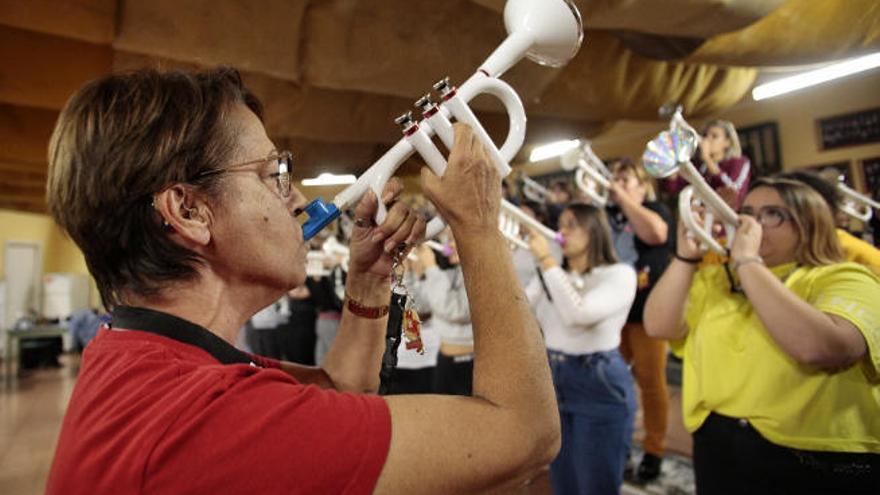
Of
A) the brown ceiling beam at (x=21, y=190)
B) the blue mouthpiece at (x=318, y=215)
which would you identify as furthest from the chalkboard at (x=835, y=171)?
the brown ceiling beam at (x=21, y=190)

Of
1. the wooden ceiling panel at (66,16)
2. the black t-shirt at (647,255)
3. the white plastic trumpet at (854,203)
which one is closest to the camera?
the white plastic trumpet at (854,203)

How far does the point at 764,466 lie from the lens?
1.41 m

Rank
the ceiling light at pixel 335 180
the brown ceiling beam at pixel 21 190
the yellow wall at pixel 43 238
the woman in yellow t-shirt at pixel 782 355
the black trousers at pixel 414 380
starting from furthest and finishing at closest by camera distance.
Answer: the yellow wall at pixel 43 238 < the brown ceiling beam at pixel 21 190 < the black trousers at pixel 414 380 < the woman in yellow t-shirt at pixel 782 355 < the ceiling light at pixel 335 180

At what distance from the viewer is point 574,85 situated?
2787 mm

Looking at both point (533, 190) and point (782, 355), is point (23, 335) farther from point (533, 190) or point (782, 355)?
point (782, 355)

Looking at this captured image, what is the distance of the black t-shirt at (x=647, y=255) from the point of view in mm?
2818

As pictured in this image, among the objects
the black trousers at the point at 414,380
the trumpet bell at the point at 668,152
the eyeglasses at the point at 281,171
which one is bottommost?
the black trousers at the point at 414,380

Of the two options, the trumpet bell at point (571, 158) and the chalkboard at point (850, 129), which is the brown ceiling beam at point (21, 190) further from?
the chalkboard at point (850, 129)

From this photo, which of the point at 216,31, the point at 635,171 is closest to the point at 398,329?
the point at 216,31

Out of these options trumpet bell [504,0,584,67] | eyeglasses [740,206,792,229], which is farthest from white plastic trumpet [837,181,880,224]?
trumpet bell [504,0,584,67]

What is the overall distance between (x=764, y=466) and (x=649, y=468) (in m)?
1.58

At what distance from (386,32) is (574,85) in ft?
3.32

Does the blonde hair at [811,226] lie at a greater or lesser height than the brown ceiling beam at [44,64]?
lesser

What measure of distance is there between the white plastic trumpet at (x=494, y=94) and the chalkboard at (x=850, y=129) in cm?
90
